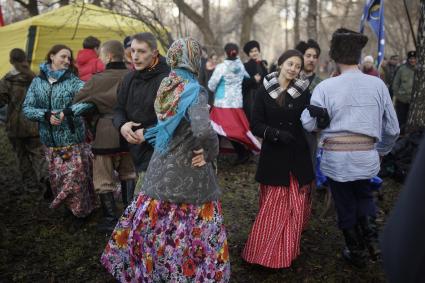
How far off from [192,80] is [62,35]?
22.8ft

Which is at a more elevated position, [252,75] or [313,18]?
[313,18]

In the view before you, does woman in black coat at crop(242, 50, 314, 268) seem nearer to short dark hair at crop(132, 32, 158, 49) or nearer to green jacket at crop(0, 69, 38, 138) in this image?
short dark hair at crop(132, 32, 158, 49)

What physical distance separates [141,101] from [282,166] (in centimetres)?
128

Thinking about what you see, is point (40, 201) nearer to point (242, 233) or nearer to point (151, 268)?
point (242, 233)

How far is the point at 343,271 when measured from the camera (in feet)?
12.2

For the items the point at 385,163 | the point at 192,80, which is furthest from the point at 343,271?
the point at 385,163

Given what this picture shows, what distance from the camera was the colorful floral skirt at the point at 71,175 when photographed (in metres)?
4.64

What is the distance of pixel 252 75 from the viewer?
25.2 feet

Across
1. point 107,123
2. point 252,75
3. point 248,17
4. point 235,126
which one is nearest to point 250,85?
point 252,75

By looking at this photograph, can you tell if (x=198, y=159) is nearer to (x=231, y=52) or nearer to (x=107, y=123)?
(x=107, y=123)

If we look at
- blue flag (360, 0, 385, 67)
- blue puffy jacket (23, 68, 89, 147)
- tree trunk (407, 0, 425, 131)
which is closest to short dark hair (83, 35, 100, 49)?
blue puffy jacket (23, 68, 89, 147)

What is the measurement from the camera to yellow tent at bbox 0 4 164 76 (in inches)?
327

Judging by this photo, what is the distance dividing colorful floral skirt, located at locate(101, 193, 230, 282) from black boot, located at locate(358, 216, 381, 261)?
1.31 meters

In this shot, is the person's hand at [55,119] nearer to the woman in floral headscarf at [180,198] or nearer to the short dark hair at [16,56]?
the short dark hair at [16,56]
